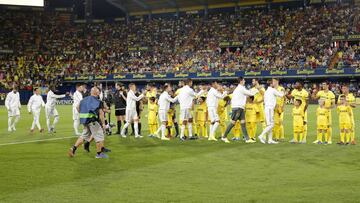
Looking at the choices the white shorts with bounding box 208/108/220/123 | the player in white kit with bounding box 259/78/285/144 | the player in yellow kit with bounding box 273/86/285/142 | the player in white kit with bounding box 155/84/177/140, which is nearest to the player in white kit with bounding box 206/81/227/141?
the white shorts with bounding box 208/108/220/123

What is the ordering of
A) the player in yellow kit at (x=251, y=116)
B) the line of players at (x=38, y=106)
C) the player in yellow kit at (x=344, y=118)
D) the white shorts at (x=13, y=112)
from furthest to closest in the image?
1. the white shorts at (x=13, y=112)
2. the line of players at (x=38, y=106)
3. the player in yellow kit at (x=251, y=116)
4. the player in yellow kit at (x=344, y=118)

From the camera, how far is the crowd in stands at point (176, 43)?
175ft

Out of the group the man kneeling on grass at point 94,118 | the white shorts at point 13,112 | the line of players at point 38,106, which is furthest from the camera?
the white shorts at point 13,112

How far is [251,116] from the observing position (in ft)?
60.2

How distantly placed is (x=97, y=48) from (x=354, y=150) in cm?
5936

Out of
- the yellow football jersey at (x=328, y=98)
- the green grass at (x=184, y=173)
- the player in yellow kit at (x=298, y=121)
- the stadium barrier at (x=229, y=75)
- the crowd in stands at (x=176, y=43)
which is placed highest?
the crowd in stands at (x=176, y=43)

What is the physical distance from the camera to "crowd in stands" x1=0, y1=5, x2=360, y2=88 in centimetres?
5338

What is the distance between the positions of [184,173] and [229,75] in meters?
43.9

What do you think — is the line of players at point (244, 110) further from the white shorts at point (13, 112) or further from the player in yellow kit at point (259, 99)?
the white shorts at point (13, 112)

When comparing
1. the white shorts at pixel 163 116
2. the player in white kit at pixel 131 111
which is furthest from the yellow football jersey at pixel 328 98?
the player in white kit at pixel 131 111

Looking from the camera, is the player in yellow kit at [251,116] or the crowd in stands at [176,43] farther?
the crowd in stands at [176,43]

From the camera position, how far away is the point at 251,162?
42.0 ft

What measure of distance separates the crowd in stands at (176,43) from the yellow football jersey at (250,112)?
33044 millimetres

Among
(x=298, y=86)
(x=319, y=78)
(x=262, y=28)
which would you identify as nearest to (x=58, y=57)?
(x=262, y=28)
